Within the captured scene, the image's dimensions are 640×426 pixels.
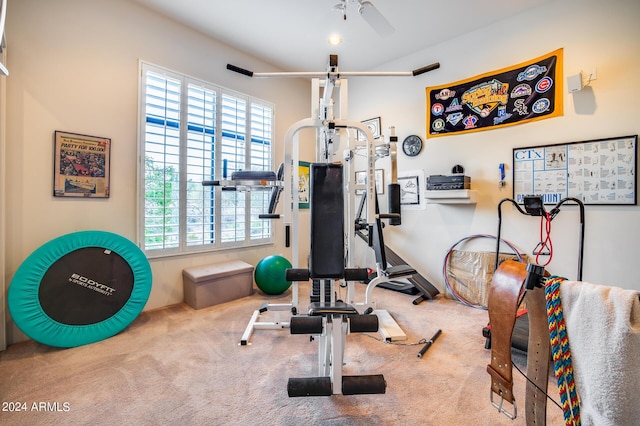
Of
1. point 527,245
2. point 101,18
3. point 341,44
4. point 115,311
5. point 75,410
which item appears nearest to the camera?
point 75,410

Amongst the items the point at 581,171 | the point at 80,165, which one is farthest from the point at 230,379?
the point at 581,171

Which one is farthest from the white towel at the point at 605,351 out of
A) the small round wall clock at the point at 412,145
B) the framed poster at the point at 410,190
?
the small round wall clock at the point at 412,145

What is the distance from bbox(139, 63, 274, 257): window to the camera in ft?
9.11

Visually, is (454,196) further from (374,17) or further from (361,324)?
(361,324)

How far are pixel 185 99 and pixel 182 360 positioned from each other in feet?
8.58

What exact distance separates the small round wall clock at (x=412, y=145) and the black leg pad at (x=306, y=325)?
2895 mm

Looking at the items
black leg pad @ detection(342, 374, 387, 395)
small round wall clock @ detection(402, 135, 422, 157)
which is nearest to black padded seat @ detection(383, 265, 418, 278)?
black leg pad @ detection(342, 374, 387, 395)

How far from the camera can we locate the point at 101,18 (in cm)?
247

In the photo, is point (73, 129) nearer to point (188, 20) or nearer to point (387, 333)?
point (188, 20)

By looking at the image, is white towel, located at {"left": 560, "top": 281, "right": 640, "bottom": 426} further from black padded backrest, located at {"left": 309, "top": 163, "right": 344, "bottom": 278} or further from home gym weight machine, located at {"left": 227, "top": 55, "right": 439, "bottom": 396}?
black padded backrest, located at {"left": 309, "top": 163, "right": 344, "bottom": 278}

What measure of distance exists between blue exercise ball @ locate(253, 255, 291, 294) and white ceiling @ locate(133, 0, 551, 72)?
2557 millimetres

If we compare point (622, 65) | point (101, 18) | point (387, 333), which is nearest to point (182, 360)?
point (387, 333)

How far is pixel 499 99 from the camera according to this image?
2928 millimetres

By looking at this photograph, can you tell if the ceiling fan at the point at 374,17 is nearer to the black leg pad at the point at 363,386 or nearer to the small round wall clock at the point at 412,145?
the small round wall clock at the point at 412,145
